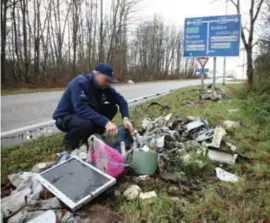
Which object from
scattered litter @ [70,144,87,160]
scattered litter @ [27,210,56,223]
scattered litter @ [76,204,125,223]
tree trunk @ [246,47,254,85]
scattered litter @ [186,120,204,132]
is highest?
tree trunk @ [246,47,254,85]

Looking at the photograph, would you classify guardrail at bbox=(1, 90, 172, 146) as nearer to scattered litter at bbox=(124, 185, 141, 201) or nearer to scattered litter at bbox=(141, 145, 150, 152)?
scattered litter at bbox=(141, 145, 150, 152)

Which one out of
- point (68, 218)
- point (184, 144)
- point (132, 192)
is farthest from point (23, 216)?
point (184, 144)

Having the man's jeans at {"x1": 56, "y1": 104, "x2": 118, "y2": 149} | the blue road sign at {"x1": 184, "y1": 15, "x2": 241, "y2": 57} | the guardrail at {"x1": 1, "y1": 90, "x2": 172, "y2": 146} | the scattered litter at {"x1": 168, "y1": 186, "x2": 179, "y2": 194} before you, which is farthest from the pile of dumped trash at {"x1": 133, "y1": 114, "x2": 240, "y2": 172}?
the blue road sign at {"x1": 184, "y1": 15, "x2": 241, "y2": 57}

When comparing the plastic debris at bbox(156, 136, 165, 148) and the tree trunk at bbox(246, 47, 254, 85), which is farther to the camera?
the tree trunk at bbox(246, 47, 254, 85)

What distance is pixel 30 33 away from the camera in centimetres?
2320

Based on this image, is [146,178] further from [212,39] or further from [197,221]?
[212,39]

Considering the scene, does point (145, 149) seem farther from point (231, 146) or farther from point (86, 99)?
point (231, 146)

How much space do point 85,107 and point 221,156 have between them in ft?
5.43

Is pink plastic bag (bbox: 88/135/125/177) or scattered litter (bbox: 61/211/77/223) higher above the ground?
pink plastic bag (bbox: 88/135/125/177)

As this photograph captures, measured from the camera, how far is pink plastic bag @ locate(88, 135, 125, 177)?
9.55 feet

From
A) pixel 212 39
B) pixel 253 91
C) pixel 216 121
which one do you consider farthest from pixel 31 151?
pixel 212 39

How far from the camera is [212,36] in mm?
12023

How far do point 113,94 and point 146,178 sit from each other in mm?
1517

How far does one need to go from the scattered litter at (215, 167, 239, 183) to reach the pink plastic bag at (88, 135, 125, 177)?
0.99 m
